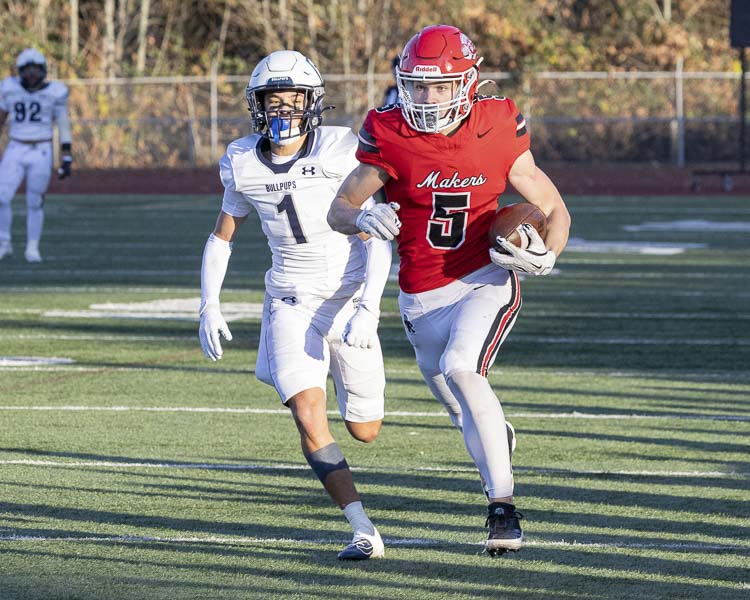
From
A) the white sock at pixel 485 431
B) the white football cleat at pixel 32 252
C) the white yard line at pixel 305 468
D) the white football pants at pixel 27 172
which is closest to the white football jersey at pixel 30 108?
the white football pants at pixel 27 172

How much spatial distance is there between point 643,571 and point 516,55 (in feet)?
99.7

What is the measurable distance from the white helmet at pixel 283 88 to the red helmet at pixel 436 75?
1.64 feet

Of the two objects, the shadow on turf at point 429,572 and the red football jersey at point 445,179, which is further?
the red football jersey at point 445,179

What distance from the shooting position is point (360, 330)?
5434 mm

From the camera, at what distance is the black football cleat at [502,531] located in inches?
200

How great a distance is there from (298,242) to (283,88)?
1.85 feet

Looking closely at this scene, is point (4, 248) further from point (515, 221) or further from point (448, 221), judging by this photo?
point (515, 221)

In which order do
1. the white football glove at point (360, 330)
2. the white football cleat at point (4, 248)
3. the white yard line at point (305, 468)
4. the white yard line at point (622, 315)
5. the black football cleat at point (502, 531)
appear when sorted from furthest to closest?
the white football cleat at point (4, 248) < the white yard line at point (622, 315) < the white yard line at point (305, 468) < the white football glove at point (360, 330) < the black football cleat at point (502, 531)

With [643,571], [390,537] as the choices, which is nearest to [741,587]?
[643,571]

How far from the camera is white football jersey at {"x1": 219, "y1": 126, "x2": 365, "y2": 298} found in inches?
229

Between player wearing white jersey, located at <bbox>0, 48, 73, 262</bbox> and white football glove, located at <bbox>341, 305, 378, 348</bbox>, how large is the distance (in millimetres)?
A: 10938

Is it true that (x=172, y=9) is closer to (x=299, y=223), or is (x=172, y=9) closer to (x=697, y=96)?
(x=697, y=96)

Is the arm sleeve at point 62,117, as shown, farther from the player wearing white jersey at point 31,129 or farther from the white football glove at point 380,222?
the white football glove at point 380,222

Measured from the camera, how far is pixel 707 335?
10.9m
